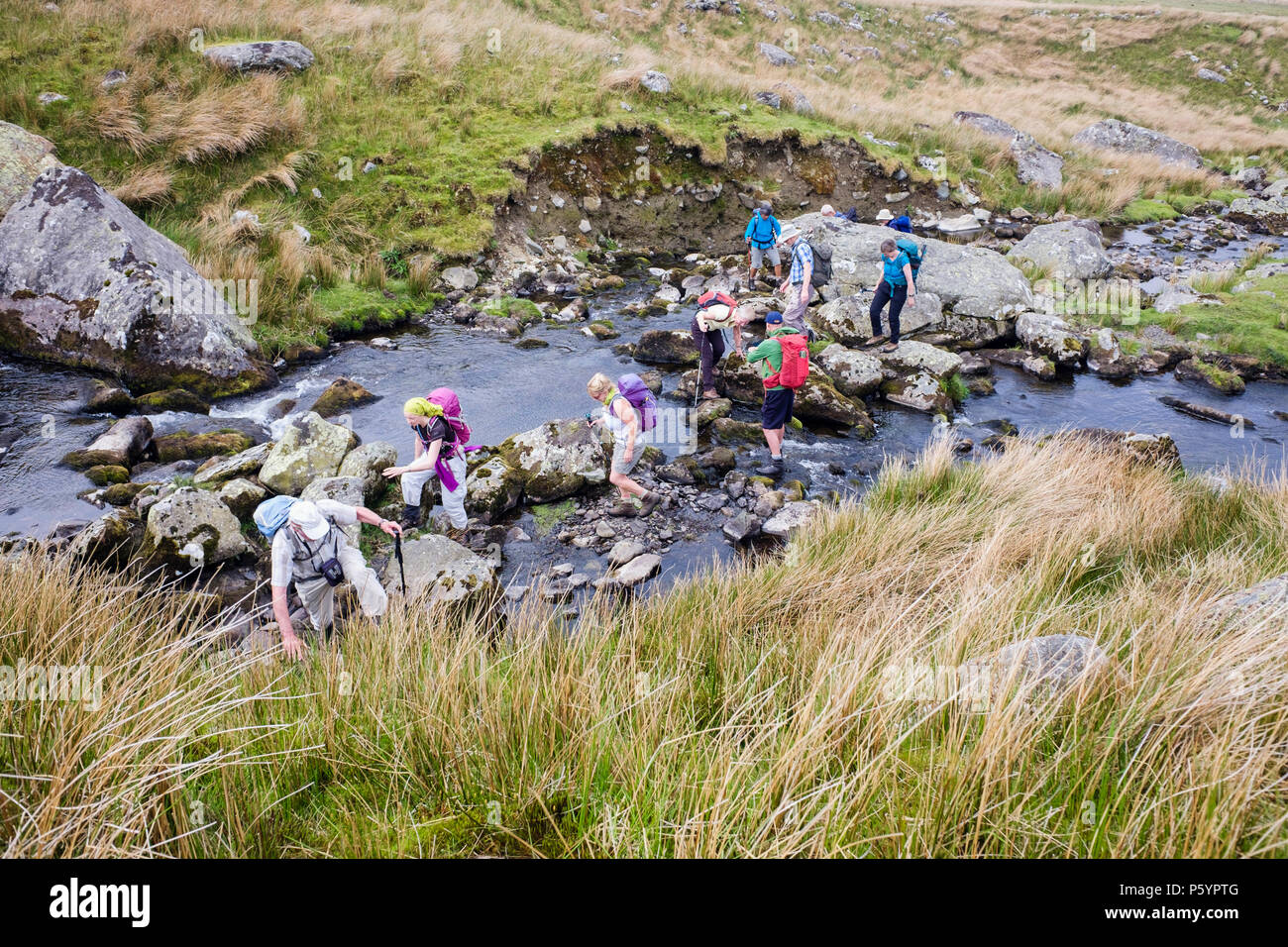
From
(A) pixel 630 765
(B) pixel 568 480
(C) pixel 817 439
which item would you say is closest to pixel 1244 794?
(A) pixel 630 765

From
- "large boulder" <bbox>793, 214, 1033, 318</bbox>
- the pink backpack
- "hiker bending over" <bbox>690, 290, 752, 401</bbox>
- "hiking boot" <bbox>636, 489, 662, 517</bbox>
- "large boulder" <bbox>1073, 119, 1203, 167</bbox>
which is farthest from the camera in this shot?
"large boulder" <bbox>1073, 119, 1203, 167</bbox>

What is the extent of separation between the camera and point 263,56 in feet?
57.0

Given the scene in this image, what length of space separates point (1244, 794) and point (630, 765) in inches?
95.5

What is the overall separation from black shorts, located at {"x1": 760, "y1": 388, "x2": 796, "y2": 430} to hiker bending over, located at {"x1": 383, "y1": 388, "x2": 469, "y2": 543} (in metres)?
4.23

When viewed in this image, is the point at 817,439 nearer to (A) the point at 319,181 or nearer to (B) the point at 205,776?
(B) the point at 205,776

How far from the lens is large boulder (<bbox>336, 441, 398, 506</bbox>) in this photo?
8422 mm

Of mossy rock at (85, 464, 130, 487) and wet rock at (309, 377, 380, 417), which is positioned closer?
mossy rock at (85, 464, 130, 487)

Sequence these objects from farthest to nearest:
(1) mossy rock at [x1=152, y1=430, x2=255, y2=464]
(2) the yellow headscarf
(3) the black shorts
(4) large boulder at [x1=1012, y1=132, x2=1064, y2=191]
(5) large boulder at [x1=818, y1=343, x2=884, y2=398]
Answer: (4) large boulder at [x1=1012, y1=132, x2=1064, y2=191] → (5) large boulder at [x1=818, y1=343, x2=884, y2=398] → (3) the black shorts → (1) mossy rock at [x1=152, y1=430, x2=255, y2=464] → (2) the yellow headscarf

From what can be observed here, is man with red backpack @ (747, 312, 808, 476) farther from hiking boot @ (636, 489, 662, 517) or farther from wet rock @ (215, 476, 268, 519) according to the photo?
wet rock @ (215, 476, 268, 519)

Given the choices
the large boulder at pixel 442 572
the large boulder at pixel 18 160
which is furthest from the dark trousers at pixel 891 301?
the large boulder at pixel 18 160

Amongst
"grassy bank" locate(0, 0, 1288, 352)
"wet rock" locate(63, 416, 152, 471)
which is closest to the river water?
"wet rock" locate(63, 416, 152, 471)

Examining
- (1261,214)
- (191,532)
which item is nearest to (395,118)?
(191,532)

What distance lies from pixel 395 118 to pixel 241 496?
552 inches

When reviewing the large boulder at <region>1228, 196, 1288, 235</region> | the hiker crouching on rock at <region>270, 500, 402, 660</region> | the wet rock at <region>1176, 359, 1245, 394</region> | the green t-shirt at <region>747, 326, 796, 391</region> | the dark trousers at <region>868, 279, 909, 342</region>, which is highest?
the large boulder at <region>1228, 196, 1288, 235</region>
